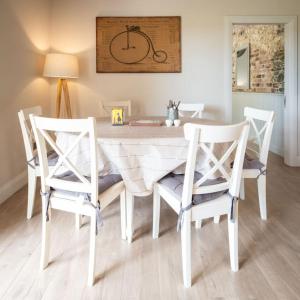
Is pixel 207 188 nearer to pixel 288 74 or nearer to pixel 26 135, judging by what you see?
pixel 26 135

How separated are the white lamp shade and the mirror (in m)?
3.55

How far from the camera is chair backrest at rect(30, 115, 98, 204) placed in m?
1.67

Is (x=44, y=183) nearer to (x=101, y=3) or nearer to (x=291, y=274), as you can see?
(x=291, y=274)

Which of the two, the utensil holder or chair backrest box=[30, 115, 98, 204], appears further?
the utensil holder

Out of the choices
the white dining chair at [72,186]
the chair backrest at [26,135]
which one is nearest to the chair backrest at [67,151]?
the white dining chair at [72,186]

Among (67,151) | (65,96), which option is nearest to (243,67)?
(65,96)

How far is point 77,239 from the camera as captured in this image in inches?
90.7

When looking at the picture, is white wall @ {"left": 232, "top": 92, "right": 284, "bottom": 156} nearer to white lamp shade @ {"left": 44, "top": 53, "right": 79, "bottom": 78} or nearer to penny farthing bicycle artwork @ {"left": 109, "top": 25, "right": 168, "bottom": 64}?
penny farthing bicycle artwork @ {"left": 109, "top": 25, "right": 168, "bottom": 64}

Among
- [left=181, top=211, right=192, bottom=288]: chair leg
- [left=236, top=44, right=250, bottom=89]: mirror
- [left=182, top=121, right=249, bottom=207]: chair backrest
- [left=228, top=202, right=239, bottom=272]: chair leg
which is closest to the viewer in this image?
[left=182, top=121, right=249, bottom=207]: chair backrest

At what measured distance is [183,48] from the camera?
14.0 feet

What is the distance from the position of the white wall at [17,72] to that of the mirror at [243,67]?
3.69 metres

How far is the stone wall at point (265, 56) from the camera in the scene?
4964 millimetres

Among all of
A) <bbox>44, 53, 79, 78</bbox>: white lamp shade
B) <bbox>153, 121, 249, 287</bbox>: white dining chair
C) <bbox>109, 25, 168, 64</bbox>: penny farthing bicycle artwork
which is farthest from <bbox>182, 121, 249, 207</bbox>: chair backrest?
<bbox>109, 25, 168, 64</bbox>: penny farthing bicycle artwork

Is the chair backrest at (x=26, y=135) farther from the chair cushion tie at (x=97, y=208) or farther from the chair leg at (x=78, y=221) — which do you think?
the chair cushion tie at (x=97, y=208)
